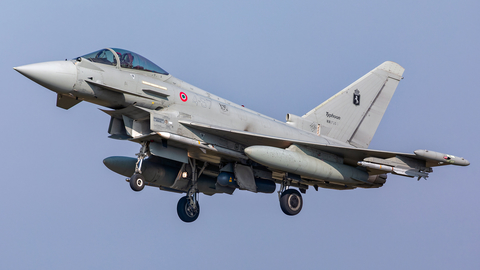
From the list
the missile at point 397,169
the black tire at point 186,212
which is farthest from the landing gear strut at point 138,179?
the missile at point 397,169

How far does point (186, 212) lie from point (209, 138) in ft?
12.2

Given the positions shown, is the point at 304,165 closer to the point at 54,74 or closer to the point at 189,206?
the point at 189,206

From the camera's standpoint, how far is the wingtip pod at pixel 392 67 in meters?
20.9

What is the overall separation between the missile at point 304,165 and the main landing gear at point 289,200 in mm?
1339

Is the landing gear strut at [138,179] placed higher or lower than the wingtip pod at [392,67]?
lower

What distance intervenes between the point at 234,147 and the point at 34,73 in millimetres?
5858

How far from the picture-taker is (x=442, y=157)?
50.7ft

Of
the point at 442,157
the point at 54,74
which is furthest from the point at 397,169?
the point at 54,74

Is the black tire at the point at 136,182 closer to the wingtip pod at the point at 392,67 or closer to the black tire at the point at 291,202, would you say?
the black tire at the point at 291,202

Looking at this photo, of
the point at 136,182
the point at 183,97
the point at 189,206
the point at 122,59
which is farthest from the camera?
the point at 189,206

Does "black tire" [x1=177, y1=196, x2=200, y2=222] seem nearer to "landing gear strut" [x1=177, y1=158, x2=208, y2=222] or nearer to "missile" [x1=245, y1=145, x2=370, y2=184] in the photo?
"landing gear strut" [x1=177, y1=158, x2=208, y2=222]

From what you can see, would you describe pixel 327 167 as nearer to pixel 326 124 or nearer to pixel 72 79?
pixel 326 124

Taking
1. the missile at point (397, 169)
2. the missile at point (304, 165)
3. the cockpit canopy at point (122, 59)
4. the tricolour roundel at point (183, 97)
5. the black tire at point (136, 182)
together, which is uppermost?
the cockpit canopy at point (122, 59)

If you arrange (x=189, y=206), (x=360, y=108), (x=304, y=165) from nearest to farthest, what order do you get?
(x=304, y=165) → (x=189, y=206) → (x=360, y=108)
